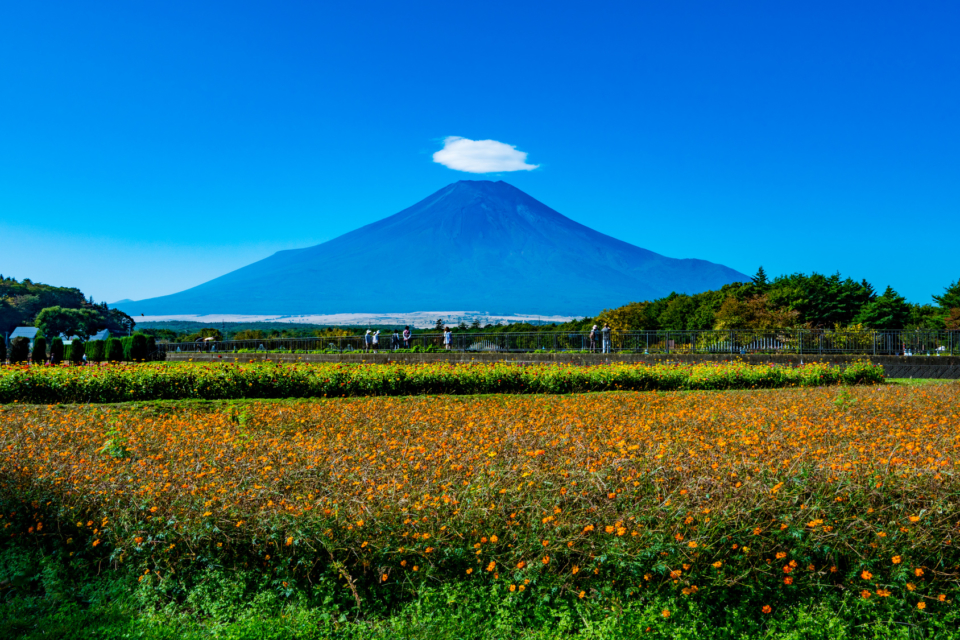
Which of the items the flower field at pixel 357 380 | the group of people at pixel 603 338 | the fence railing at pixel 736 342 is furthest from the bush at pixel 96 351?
the group of people at pixel 603 338

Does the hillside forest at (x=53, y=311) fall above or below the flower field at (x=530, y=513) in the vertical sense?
above

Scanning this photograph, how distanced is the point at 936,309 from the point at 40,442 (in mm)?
47087

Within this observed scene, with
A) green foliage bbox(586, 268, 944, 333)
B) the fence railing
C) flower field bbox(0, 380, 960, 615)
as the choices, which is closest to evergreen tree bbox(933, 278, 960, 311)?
green foliage bbox(586, 268, 944, 333)

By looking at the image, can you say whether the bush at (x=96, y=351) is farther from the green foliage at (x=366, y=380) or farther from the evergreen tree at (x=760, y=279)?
the evergreen tree at (x=760, y=279)

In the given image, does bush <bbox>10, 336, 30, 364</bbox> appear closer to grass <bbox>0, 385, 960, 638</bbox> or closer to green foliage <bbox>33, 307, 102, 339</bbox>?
grass <bbox>0, 385, 960, 638</bbox>

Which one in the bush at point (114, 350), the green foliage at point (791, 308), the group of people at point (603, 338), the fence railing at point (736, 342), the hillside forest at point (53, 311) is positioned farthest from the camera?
the hillside forest at point (53, 311)

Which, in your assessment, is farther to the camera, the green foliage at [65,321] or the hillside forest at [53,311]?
the hillside forest at [53,311]

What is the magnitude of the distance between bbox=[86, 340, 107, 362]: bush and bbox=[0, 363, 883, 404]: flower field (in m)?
16.8

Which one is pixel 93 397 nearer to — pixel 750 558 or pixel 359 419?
pixel 359 419

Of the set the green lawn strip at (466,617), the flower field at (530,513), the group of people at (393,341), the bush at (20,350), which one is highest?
the group of people at (393,341)

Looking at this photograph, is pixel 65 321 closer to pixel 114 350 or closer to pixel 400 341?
pixel 114 350

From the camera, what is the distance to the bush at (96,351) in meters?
28.0

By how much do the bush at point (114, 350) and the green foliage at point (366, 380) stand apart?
1578 cm

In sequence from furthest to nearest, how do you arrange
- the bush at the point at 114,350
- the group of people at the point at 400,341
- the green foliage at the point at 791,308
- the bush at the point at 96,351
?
the green foliage at the point at 791,308
the bush at the point at 96,351
the bush at the point at 114,350
the group of people at the point at 400,341
